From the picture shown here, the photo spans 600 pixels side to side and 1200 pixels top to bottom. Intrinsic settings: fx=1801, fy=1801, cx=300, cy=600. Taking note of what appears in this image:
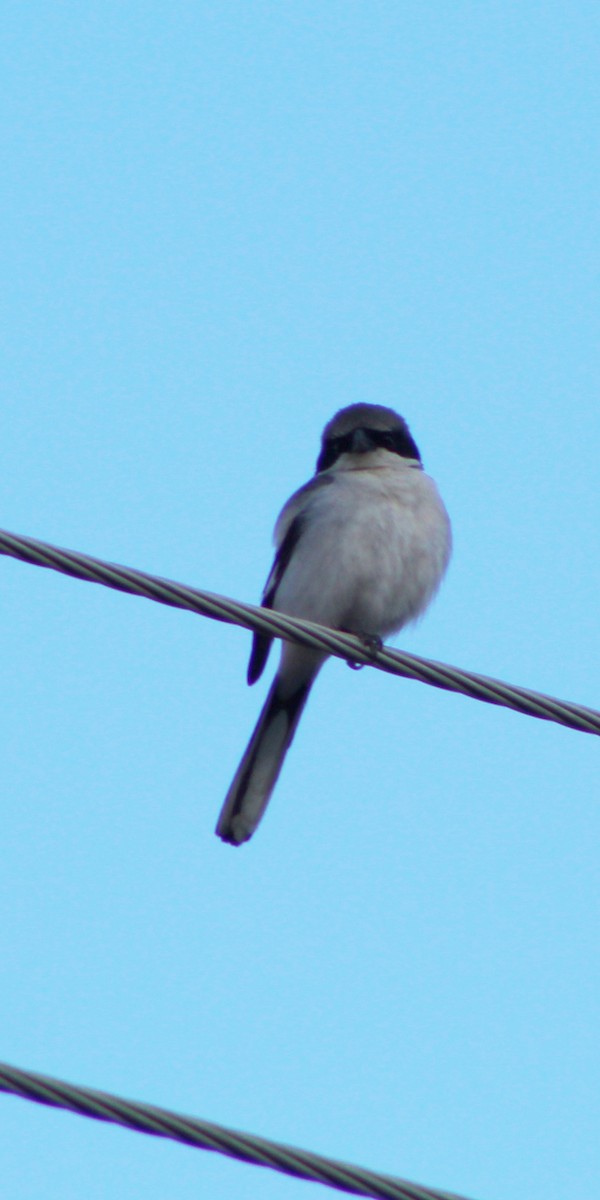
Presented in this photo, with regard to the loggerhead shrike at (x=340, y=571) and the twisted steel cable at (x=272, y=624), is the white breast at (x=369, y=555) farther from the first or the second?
the twisted steel cable at (x=272, y=624)

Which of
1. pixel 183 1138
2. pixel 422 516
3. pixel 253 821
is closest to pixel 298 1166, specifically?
pixel 183 1138

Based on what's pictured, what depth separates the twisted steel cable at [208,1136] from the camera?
10.7 feet

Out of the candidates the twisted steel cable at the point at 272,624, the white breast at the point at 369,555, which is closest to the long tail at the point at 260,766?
the white breast at the point at 369,555

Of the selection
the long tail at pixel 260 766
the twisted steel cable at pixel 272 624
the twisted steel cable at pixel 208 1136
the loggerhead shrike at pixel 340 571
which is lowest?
the twisted steel cable at pixel 208 1136

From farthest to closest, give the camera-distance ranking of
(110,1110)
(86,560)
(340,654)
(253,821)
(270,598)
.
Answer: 1. (270,598)
2. (253,821)
3. (340,654)
4. (86,560)
5. (110,1110)

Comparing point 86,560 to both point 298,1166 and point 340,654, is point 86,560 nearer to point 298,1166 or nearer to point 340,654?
point 340,654

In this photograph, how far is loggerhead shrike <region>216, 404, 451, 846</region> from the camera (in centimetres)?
735

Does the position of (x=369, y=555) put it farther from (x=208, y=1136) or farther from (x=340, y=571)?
(x=208, y=1136)

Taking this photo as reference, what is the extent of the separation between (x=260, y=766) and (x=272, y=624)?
2.71 m

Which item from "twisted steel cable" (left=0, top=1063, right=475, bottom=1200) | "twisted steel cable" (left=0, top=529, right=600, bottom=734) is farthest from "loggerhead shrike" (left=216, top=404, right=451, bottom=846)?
"twisted steel cable" (left=0, top=1063, right=475, bottom=1200)

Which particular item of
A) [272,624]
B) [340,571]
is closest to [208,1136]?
[272,624]

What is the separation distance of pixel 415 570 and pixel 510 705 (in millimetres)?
2657

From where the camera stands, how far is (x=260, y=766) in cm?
751

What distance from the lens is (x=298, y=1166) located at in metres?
3.33
